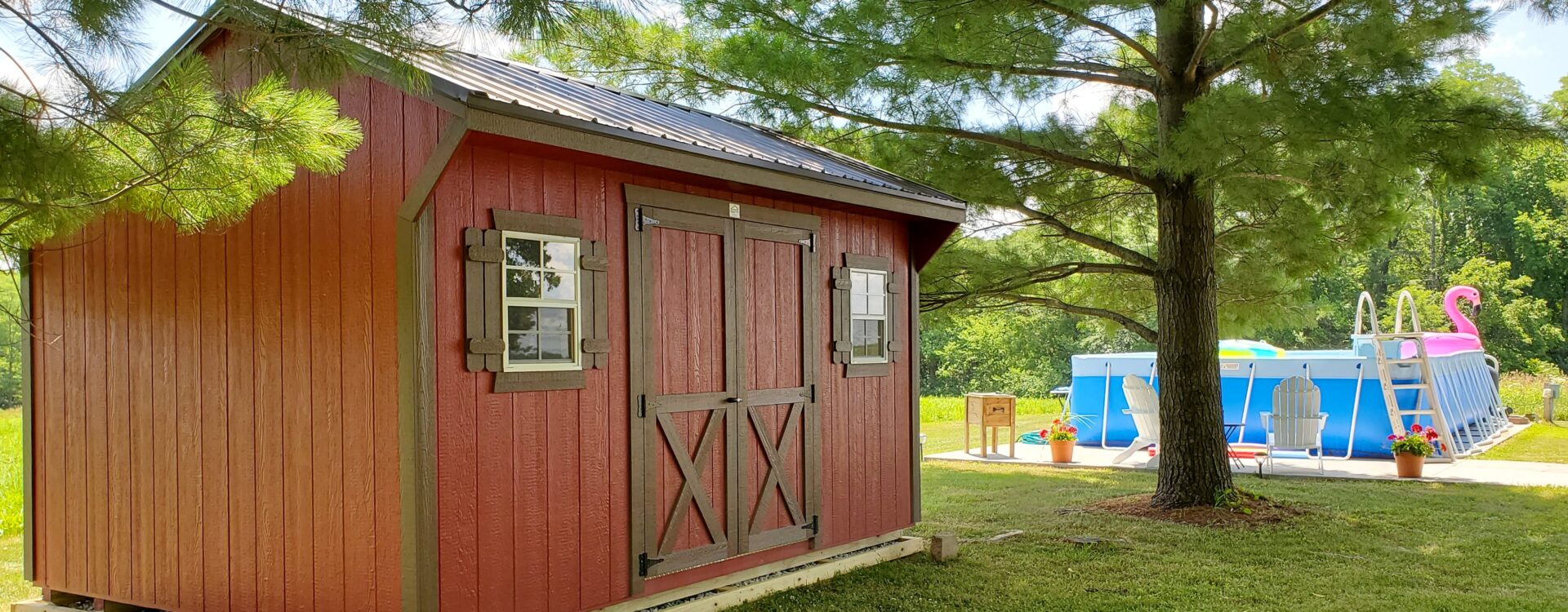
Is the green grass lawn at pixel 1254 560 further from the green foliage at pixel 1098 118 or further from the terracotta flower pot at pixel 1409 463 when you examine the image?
the green foliage at pixel 1098 118

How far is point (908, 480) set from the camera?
7.46 metres

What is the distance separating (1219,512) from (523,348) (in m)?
5.80

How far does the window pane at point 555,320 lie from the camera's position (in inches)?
195

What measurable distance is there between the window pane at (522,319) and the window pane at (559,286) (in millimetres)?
96

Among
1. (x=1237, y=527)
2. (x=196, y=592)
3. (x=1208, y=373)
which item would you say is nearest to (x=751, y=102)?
(x=1208, y=373)

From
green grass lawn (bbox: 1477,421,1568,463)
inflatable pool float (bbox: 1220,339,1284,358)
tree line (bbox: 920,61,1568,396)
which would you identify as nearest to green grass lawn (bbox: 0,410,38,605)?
inflatable pool float (bbox: 1220,339,1284,358)

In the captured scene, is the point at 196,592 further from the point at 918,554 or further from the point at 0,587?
the point at 918,554

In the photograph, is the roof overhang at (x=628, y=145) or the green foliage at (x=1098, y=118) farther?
the green foliage at (x=1098, y=118)

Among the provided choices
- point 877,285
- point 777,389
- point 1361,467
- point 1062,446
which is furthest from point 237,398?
point 1361,467

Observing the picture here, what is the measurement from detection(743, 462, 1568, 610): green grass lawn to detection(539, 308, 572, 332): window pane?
1.79 metres

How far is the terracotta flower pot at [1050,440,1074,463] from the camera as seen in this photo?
1262 cm

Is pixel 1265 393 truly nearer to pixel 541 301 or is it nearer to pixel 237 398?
pixel 541 301

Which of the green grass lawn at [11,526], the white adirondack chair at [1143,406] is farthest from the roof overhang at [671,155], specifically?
the white adirondack chair at [1143,406]

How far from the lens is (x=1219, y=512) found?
339 inches
